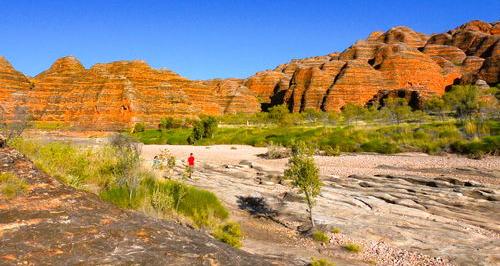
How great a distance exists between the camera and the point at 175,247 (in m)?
6.28

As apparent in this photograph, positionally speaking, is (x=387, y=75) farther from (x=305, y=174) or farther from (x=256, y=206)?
(x=305, y=174)

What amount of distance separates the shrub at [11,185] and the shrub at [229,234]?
17.7ft

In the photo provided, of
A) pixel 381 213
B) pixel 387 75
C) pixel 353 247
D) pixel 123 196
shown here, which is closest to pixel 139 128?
pixel 381 213

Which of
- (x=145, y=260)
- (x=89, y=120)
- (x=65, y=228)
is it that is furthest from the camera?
(x=89, y=120)

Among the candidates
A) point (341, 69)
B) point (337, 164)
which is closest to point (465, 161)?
point (337, 164)

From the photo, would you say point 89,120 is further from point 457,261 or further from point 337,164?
point 457,261

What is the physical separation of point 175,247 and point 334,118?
246ft

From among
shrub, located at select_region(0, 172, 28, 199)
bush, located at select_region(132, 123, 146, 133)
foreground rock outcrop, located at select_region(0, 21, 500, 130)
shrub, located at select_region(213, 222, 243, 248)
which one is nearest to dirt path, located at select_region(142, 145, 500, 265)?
shrub, located at select_region(213, 222, 243, 248)

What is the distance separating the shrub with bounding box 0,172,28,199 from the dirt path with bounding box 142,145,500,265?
6034 millimetres

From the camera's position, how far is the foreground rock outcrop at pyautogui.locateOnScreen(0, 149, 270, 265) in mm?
5484

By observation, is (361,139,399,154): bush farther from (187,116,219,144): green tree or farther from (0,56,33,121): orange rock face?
(0,56,33,121): orange rock face

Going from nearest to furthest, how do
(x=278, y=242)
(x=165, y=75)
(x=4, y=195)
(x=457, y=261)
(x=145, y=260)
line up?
1. (x=145, y=260)
2. (x=4, y=195)
3. (x=457, y=261)
4. (x=278, y=242)
5. (x=165, y=75)

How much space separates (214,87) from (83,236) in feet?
571

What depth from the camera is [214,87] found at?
584 ft
